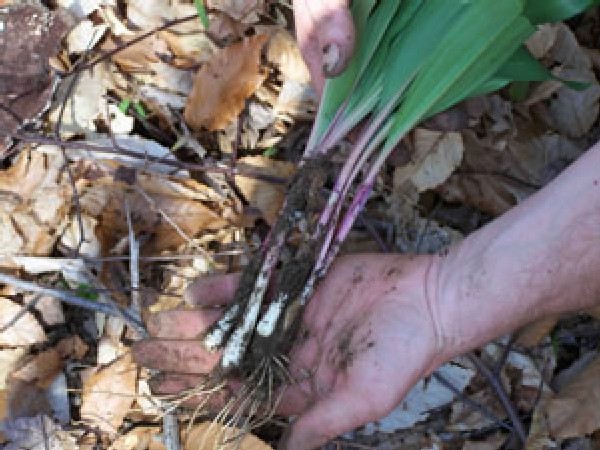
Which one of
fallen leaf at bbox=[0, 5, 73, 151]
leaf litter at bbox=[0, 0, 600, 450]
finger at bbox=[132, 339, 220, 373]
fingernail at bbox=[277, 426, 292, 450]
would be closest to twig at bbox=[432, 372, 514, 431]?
leaf litter at bbox=[0, 0, 600, 450]

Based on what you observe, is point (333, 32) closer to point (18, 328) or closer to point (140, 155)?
point (140, 155)

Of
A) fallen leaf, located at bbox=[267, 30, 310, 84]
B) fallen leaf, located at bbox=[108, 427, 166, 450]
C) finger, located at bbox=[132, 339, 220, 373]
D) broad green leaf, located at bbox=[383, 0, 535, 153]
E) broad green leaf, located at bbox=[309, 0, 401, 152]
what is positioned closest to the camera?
broad green leaf, located at bbox=[383, 0, 535, 153]

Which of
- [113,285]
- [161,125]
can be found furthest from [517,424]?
[161,125]

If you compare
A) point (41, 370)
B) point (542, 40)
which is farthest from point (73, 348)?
point (542, 40)

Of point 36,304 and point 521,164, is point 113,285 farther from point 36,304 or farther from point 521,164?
point 521,164

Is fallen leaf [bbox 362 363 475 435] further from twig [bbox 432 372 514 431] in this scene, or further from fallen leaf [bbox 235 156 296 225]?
fallen leaf [bbox 235 156 296 225]

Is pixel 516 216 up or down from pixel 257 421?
up
